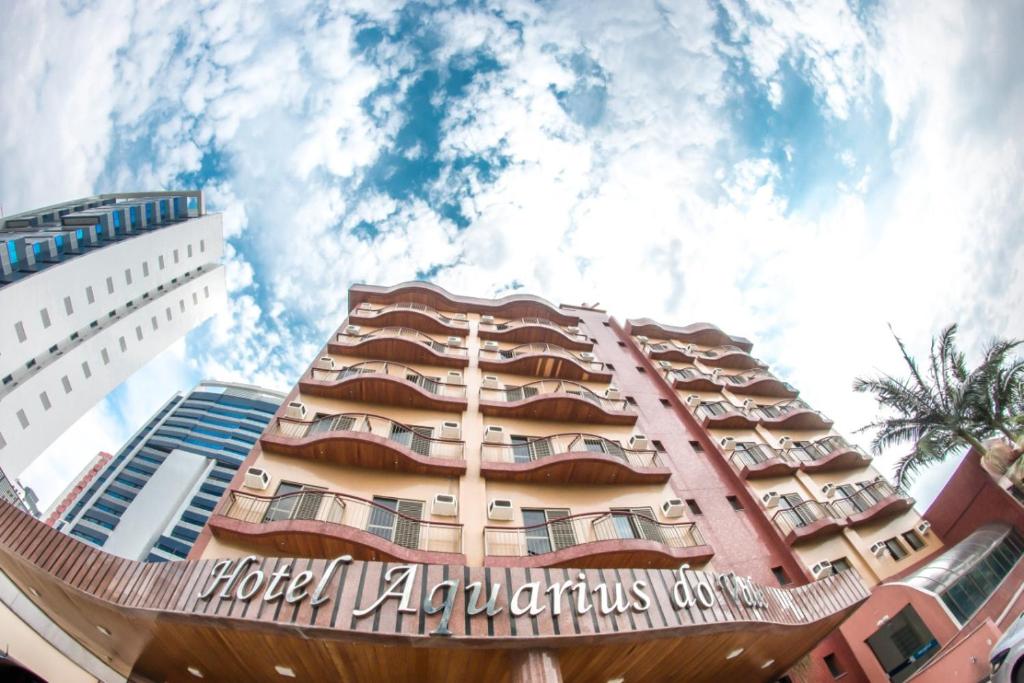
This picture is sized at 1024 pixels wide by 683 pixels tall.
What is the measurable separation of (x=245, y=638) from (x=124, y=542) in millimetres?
43595

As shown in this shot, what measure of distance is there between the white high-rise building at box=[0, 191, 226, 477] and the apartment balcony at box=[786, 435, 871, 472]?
4367 centimetres

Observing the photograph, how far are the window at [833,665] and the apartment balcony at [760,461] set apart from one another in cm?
600

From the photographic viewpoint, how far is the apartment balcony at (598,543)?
1085cm

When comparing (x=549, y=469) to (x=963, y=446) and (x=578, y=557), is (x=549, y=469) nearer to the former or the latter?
(x=578, y=557)

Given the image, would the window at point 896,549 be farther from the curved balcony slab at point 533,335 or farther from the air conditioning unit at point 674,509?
the curved balcony slab at point 533,335

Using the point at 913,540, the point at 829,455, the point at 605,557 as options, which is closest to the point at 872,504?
the point at 913,540

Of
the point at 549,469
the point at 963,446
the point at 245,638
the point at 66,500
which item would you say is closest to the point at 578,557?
the point at 549,469

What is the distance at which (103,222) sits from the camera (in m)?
34.3

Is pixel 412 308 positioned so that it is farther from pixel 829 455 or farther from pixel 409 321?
pixel 829 455

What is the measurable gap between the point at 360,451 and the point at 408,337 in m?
7.24

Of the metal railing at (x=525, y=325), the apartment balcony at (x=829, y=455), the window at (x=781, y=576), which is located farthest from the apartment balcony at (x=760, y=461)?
the metal railing at (x=525, y=325)

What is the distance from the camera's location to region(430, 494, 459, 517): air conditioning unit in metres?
12.1

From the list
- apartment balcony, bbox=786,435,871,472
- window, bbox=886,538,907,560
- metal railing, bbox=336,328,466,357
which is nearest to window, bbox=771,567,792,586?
window, bbox=886,538,907,560

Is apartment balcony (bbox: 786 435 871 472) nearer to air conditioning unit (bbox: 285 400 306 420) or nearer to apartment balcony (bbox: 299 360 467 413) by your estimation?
apartment balcony (bbox: 299 360 467 413)
